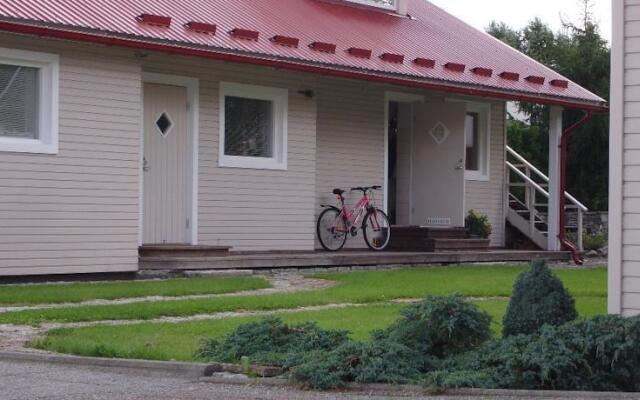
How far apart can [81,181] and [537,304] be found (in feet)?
27.0

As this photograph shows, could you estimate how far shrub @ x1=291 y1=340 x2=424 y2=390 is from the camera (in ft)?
25.9

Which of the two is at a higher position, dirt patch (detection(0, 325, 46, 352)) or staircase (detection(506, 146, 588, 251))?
staircase (detection(506, 146, 588, 251))

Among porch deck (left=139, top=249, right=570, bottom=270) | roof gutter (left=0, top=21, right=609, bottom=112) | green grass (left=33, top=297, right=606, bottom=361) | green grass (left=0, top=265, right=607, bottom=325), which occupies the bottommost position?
green grass (left=33, top=297, right=606, bottom=361)

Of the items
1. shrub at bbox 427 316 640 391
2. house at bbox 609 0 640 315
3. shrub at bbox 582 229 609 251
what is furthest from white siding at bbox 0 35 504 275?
shrub at bbox 427 316 640 391

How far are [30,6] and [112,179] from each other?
8.10 ft

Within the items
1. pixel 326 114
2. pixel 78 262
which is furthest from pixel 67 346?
pixel 326 114

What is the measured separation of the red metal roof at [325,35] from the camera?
50.0 ft

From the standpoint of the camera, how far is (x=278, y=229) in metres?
18.8

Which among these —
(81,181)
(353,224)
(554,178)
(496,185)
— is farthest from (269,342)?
(496,185)

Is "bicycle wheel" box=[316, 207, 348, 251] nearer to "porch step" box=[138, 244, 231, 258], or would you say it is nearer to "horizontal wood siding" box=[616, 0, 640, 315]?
"porch step" box=[138, 244, 231, 258]

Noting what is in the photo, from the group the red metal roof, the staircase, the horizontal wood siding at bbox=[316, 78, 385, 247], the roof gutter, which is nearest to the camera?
the roof gutter

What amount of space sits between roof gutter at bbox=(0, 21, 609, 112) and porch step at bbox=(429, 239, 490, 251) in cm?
259

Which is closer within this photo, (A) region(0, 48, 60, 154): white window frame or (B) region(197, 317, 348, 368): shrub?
(B) region(197, 317, 348, 368): shrub

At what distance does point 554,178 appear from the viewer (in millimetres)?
22438
